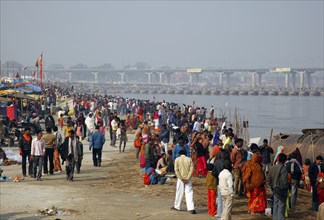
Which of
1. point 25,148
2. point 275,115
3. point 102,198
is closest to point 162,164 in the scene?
point 102,198

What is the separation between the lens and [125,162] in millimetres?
19156

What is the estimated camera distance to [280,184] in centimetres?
1083

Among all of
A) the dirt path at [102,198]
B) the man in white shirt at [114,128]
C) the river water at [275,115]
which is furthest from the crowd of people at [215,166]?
the river water at [275,115]

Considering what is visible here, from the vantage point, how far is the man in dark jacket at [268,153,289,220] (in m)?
10.8

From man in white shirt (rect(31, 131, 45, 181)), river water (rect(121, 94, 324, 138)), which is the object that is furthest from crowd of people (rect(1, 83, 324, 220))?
river water (rect(121, 94, 324, 138))

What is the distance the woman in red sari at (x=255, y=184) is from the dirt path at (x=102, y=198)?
0.28 m

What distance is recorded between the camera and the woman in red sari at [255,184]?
11773 millimetres

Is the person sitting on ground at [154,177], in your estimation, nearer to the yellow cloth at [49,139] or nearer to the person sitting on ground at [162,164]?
the person sitting on ground at [162,164]

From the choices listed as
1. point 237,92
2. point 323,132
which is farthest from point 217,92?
point 323,132

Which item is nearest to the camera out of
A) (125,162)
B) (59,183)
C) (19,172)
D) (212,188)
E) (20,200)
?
(212,188)

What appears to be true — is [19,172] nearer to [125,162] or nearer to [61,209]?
[125,162]

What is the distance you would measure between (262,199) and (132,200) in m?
2.84

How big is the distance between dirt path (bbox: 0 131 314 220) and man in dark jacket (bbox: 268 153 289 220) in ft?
2.82

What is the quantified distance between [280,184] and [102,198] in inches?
163
